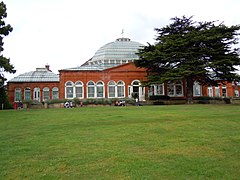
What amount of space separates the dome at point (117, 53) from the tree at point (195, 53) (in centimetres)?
1320

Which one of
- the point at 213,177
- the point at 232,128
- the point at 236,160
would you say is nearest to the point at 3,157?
the point at 213,177

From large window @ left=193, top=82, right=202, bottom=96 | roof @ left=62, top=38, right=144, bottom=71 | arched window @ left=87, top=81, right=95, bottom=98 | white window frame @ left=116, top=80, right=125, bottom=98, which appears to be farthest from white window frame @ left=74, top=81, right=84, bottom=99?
large window @ left=193, top=82, right=202, bottom=96

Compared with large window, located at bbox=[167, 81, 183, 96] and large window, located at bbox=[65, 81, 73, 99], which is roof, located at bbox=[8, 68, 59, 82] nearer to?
large window, located at bbox=[65, 81, 73, 99]

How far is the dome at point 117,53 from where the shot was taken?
47594 millimetres

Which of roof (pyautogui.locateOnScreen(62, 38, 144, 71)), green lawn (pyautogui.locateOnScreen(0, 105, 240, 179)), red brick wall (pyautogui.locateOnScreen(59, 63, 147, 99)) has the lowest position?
green lawn (pyautogui.locateOnScreen(0, 105, 240, 179))

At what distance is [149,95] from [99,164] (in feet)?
116

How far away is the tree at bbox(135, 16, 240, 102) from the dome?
43.3ft

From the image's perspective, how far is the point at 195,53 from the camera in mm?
32500

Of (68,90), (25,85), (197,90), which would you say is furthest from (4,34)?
(197,90)

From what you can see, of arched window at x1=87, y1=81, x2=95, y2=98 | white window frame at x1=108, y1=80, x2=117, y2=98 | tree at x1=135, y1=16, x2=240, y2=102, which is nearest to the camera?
tree at x1=135, y1=16, x2=240, y2=102

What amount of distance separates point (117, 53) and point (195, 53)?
1824 cm

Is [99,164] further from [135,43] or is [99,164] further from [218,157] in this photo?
[135,43]

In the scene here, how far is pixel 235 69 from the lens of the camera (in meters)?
32.9

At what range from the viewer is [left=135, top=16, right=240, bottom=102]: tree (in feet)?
103
